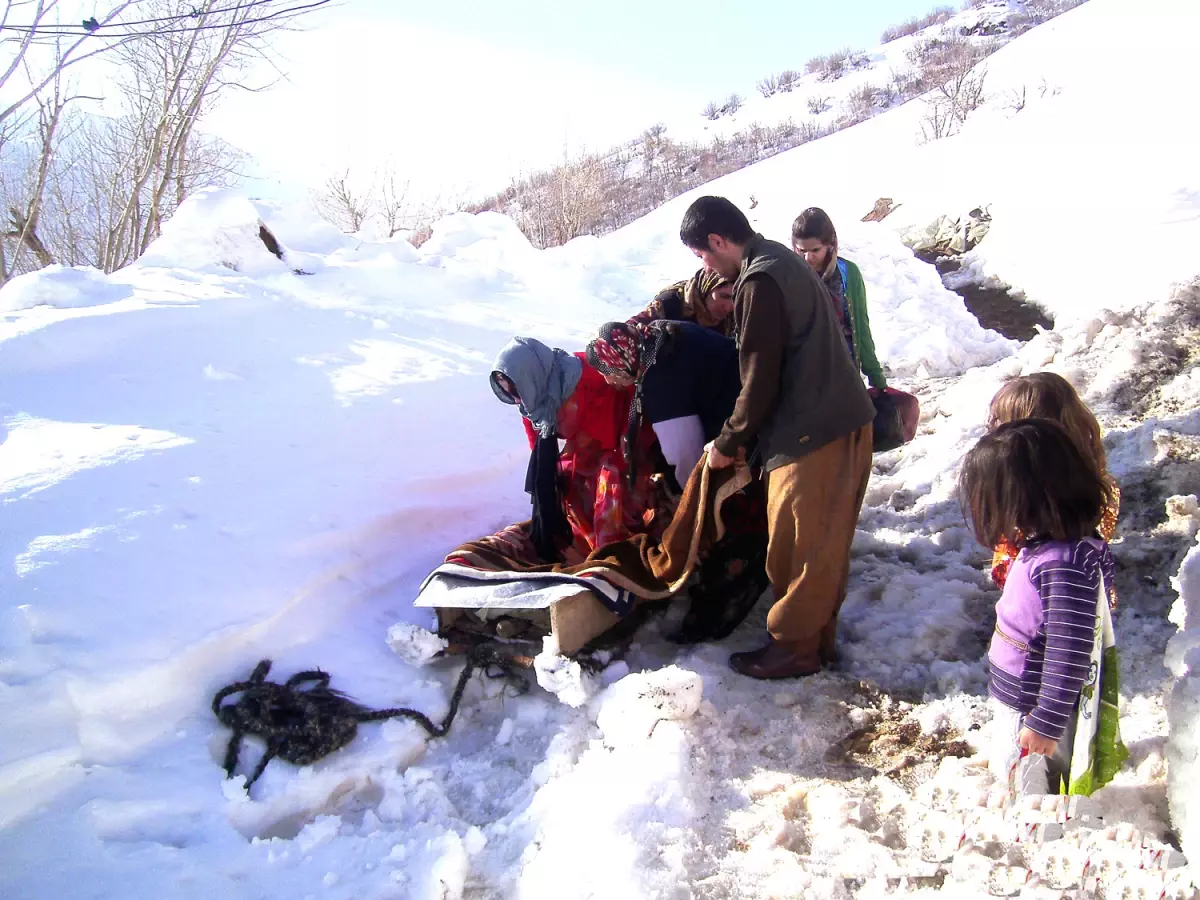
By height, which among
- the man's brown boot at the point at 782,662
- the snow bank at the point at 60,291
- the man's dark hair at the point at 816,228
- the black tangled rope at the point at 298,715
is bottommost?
the man's brown boot at the point at 782,662

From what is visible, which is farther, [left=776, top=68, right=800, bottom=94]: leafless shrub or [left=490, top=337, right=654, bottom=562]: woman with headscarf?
[left=776, top=68, right=800, bottom=94]: leafless shrub

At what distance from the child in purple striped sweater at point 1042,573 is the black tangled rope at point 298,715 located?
1603 mm

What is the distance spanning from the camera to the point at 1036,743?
5.68 ft

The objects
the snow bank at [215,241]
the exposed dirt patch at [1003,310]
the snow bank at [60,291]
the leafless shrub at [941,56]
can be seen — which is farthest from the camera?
the leafless shrub at [941,56]

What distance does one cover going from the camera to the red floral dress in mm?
3072

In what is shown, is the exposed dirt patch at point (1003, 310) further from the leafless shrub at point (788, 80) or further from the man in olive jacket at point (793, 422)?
the leafless shrub at point (788, 80)

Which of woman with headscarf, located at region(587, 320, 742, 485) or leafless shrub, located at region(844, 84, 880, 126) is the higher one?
leafless shrub, located at region(844, 84, 880, 126)

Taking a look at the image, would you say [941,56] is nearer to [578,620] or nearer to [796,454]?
[796,454]

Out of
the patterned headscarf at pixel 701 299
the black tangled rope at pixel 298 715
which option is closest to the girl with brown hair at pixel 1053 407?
the patterned headscarf at pixel 701 299

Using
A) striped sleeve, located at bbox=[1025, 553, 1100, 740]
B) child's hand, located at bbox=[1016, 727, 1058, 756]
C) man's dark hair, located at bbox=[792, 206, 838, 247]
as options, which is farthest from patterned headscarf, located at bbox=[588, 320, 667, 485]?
child's hand, located at bbox=[1016, 727, 1058, 756]

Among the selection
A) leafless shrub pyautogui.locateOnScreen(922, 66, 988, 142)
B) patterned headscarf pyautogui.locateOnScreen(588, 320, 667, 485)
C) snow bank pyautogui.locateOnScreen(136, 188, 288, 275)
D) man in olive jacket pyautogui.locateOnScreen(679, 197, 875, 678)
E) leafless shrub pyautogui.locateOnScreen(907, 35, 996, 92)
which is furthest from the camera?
leafless shrub pyautogui.locateOnScreen(907, 35, 996, 92)

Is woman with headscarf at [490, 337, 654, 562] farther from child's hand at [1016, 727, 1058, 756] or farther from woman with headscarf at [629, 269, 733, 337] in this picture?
child's hand at [1016, 727, 1058, 756]

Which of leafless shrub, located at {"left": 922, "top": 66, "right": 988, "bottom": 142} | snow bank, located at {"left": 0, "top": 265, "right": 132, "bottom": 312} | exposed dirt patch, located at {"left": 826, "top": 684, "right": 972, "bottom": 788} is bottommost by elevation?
exposed dirt patch, located at {"left": 826, "top": 684, "right": 972, "bottom": 788}

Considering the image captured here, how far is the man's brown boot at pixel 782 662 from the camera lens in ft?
8.45
